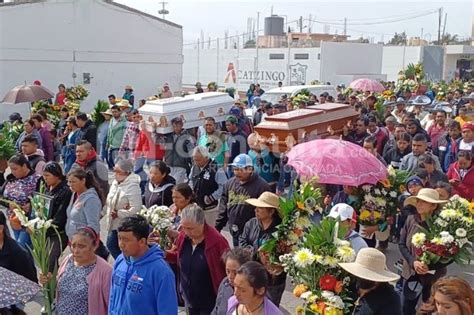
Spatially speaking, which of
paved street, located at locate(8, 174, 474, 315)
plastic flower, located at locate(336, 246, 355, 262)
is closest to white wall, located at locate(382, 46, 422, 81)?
paved street, located at locate(8, 174, 474, 315)

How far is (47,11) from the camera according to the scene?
24.7 meters

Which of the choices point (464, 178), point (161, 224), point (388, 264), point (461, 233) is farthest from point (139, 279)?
point (464, 178)

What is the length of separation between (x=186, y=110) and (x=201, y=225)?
25.5 feet

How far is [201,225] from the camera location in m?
5.02

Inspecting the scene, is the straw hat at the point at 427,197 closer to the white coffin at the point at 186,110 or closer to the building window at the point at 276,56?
the white coffin at the point at 186,110

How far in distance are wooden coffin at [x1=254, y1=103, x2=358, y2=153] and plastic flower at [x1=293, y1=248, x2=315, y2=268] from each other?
201 inches

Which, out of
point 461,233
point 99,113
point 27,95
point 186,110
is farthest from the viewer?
point 27,95

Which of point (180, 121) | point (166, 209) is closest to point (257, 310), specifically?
point (166, 209)

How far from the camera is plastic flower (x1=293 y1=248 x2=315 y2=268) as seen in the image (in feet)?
14.8

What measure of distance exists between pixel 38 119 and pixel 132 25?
17239mm

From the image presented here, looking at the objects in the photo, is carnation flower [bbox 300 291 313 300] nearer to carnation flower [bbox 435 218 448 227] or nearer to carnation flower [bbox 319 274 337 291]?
carnation flower [bbox 319 274 337 291]

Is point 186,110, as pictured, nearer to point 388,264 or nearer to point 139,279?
point 388,264

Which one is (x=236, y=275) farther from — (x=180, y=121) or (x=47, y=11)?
(x=47, y=11)

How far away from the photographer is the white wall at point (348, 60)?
36375 millimetres
